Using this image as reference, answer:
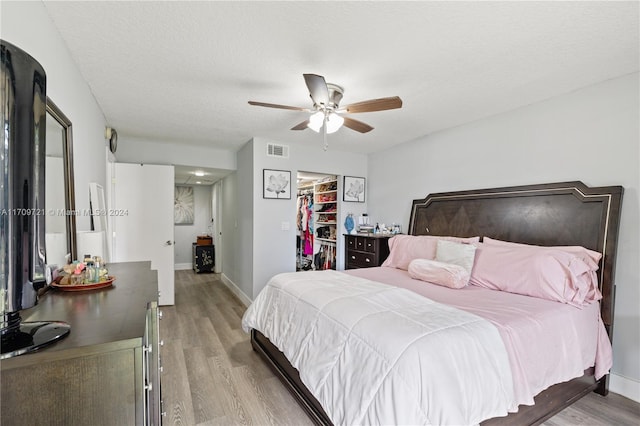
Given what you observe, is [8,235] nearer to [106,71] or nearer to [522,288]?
[106,71]

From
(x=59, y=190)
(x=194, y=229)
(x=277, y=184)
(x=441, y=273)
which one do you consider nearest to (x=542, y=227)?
(x=441, y=273)

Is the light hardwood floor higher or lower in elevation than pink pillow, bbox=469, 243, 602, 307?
lower

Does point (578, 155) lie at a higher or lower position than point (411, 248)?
higher

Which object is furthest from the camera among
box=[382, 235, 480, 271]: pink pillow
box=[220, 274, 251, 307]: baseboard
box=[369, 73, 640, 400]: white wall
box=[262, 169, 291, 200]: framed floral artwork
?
box=[220, 274, 251, 307]: baseboard

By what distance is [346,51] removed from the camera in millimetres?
1925

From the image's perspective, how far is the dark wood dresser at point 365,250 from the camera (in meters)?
3.99

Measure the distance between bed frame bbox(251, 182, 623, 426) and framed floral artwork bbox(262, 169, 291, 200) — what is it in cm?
196

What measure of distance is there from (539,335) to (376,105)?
1797 mm

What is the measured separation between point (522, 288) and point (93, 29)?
3354 millimetres

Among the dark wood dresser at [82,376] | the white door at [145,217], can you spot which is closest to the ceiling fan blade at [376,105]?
the dark wood dresser at [82,376]

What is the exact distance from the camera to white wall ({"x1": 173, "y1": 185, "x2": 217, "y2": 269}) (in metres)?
6.97

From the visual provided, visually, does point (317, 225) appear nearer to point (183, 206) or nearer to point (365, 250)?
point (365, 250)

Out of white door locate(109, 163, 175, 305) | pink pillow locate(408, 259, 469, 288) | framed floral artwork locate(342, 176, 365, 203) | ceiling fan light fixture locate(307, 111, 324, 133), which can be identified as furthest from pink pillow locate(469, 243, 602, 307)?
white door locate(109, 163, 175, 305)

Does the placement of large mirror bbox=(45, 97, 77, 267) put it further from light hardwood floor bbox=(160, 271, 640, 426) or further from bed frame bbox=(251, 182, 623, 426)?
bed frame bbox=(251, 182, 623, 426)
